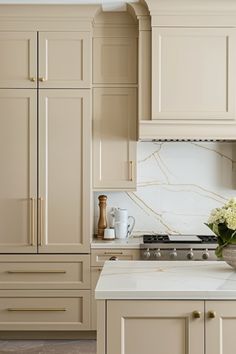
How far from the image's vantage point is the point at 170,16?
4188mm

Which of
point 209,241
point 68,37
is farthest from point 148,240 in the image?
point 68,37

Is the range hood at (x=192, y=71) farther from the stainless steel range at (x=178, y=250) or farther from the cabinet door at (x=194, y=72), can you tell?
the stainless steel range at (x=178, y=250)

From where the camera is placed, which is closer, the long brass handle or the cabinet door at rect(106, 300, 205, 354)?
the cabinet door at rect(106, 300, 205, 354)

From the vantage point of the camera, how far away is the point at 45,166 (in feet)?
13.9

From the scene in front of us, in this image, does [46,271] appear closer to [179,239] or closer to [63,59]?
[179,239]

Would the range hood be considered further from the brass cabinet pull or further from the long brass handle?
the brass cabinet pull

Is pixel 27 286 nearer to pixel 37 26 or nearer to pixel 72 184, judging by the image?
pixel 72 184

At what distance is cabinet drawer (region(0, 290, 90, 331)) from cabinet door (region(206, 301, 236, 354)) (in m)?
2.11

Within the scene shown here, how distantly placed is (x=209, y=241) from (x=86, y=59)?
1.78 metres

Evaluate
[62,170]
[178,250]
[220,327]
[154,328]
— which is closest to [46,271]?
[62,170]

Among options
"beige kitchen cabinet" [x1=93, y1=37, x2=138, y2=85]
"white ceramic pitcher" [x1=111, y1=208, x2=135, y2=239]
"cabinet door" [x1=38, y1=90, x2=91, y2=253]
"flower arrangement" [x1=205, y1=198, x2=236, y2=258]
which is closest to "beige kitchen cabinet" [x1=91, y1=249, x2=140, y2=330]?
"cabinet door" [x1=38, y1=90, x2=91, y2=253]

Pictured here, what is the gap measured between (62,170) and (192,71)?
131 centimetres

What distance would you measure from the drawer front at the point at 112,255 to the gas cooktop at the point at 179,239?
0.47ft

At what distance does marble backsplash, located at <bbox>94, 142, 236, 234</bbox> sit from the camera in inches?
186
